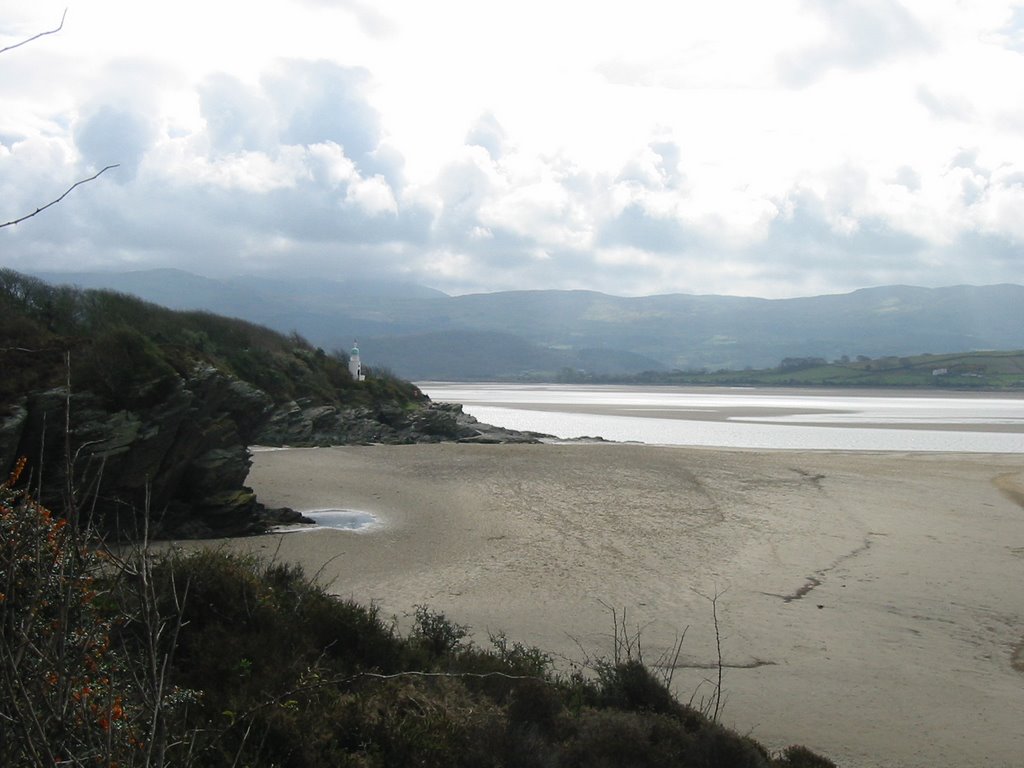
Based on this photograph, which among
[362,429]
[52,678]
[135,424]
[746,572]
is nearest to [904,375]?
[362,429]

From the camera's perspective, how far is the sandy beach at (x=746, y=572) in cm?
803

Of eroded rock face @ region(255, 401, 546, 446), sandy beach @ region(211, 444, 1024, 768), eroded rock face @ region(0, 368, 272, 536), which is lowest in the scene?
sandy beach @ region(211, 444, 1024, 768)

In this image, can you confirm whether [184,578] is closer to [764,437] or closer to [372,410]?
[372,410]

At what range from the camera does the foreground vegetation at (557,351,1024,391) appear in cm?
9968

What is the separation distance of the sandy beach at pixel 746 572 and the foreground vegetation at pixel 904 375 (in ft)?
270

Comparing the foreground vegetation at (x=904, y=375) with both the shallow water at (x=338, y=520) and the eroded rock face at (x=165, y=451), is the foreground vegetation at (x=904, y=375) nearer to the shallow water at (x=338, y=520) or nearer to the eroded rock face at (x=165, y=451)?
the shallow water at (x=338, y=520)

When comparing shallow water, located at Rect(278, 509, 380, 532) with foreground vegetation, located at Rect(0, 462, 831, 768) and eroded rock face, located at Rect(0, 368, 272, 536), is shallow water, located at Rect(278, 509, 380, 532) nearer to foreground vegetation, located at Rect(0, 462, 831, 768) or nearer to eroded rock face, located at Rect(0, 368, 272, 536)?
eroded rock face, located at Rect(0, 368, 272, 536)

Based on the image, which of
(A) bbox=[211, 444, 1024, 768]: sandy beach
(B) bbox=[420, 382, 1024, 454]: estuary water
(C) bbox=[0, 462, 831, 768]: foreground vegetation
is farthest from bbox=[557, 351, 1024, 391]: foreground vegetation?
(C) bbox=[0, 462, 831, 768]: foreground vegetation

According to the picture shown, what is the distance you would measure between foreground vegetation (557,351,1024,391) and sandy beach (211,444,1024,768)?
82387 mm

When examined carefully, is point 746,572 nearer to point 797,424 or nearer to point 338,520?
point 338,520

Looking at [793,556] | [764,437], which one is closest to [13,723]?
[793,556]

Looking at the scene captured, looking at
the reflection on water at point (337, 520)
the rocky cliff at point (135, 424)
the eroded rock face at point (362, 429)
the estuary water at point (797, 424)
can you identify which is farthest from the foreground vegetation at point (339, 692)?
the estuary water at point (797, 424)

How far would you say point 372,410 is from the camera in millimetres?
39312

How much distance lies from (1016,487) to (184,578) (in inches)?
924
